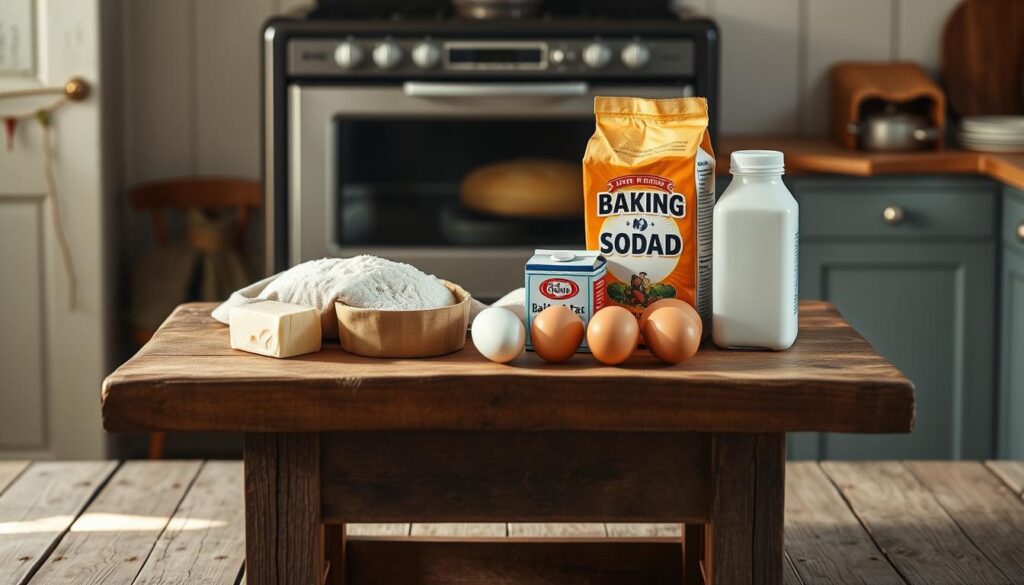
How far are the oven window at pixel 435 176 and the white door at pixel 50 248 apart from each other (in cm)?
76

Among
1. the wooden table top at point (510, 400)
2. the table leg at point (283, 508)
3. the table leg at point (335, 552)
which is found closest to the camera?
the wooden table top at point (510, 400)

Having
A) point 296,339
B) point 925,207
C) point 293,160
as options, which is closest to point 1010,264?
point 925,207

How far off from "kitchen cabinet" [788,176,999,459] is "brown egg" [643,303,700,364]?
1846mm

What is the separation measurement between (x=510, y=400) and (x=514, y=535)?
1.07 m

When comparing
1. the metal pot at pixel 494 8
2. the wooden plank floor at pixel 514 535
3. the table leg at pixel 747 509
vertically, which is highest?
the metal pot at pixel 494 8

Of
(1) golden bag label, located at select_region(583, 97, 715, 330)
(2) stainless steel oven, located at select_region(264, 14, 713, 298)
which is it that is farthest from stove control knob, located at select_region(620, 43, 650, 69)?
(1) golden bag label, located at select_region(583, 97, 715, 330)

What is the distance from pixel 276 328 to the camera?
1688mm

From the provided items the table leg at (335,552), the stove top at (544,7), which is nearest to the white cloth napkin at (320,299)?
the table leg at (335,552)

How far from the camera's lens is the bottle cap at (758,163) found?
5.57 feet

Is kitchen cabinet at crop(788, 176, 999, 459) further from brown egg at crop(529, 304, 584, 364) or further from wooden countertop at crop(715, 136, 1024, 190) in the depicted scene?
brown egg at crop(529, 304, 584, 364)

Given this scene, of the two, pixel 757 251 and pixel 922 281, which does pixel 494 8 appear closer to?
pixel 922 281

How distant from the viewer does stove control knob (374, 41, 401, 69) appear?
10.9 ft

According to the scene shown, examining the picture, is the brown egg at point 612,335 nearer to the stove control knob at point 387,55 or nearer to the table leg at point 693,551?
the table leg at point 693,551

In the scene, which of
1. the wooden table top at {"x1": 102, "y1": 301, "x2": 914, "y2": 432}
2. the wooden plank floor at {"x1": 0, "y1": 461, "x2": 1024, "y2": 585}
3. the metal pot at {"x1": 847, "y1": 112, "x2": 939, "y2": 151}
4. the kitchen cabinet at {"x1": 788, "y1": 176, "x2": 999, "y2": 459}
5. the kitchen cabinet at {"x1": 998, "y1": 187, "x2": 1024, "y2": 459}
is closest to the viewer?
the wooden table top at {"x1": 102, "y1": 301, "x2": 914, "y2": 432}
